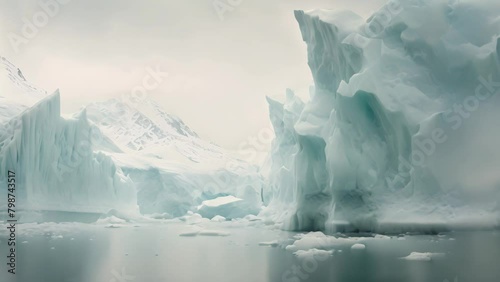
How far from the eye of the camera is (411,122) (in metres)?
17.0

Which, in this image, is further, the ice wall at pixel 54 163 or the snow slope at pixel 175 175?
the snow slope at pixel 175 175

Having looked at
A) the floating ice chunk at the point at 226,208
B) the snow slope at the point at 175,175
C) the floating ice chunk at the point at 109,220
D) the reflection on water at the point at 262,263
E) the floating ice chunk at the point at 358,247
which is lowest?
the reflection on water at the point at 262,263

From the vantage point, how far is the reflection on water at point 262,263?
916 cm

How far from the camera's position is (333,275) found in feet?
30.4

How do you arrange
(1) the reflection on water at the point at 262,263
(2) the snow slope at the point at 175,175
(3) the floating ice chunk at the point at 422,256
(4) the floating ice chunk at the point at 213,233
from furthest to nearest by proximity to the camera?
(2) the snow slope at the point at 175,175 < (4) the floating ice chunk at the point at 213,233 < (3) the floating ice chunk at the point at 422,256 < (1) the reflection on water at the point at 262,263

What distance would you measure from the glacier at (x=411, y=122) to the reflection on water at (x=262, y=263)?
5.51ft

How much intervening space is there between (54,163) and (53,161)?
0.41 feet

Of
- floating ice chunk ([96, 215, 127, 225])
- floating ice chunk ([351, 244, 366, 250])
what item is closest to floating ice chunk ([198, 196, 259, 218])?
floating ice chunk ([96, 215, 127, 225])

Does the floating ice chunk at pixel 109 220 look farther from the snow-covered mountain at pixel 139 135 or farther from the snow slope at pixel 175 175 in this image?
the snow-covered mountain at pixel 139 135

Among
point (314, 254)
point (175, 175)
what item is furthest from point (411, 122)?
point (175, 175)

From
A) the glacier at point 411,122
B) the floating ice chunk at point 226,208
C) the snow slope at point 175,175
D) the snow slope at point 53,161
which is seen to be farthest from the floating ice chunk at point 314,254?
the snow slope at point 175,175

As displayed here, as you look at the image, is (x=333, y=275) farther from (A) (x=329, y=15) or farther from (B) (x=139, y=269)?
(A) (x=329, y=15)

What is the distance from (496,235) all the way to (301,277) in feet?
24.8

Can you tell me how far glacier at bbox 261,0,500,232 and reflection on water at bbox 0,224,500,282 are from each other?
1679mm
